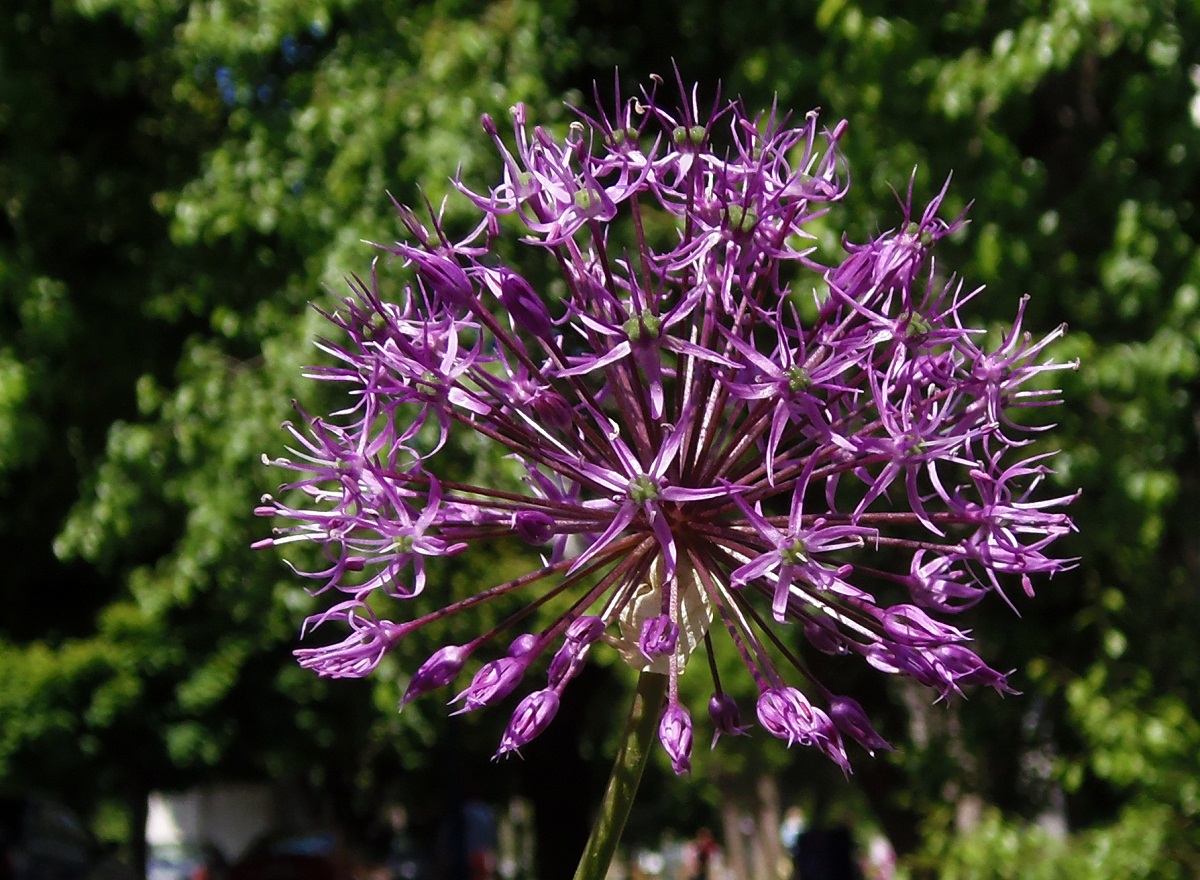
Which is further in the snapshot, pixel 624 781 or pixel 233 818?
pixel 233 818

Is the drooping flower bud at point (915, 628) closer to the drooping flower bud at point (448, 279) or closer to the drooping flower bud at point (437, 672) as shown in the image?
the drooping flower bud at point (437, 672)

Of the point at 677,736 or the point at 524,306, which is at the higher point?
the point at 524,306

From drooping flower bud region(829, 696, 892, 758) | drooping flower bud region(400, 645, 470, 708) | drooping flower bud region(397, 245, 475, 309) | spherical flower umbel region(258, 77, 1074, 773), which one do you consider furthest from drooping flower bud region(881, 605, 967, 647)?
drooping flower bud region(397, 245, 475, 309)

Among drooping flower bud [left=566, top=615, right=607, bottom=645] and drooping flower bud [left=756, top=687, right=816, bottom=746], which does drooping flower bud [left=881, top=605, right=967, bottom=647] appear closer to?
drooping flower bud [left=756, top=687, right=816, bottom=746]

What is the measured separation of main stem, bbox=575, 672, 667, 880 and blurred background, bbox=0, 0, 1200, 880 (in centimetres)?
191

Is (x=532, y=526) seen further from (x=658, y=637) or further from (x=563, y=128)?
(x=563, y=128)

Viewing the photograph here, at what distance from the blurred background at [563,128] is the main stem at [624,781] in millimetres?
1913

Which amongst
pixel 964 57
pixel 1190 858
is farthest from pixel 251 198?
pixel 1190 858

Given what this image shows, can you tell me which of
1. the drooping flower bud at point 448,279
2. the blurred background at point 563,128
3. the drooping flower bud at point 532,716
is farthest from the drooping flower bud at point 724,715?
the blurred background at point 563,128

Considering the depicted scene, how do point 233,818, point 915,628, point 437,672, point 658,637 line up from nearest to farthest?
point 658,637
point 915,628
point 437,672
point 233,818

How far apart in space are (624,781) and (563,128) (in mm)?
5122

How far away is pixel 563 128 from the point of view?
22.4ft

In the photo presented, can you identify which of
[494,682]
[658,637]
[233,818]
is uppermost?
[658,637]

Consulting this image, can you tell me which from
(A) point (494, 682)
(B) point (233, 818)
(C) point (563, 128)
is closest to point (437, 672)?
(A) point (494, 682)
